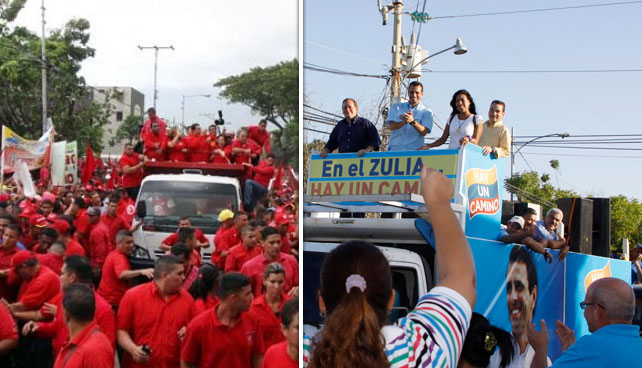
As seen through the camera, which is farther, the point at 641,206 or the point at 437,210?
the point at 641,206

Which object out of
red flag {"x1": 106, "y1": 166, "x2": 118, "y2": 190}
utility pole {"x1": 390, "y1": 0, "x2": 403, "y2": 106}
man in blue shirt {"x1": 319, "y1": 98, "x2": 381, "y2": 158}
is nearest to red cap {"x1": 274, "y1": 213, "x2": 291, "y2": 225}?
red flag {"x1": 106, "y1": 166, "x2": 118, "y2": 190}

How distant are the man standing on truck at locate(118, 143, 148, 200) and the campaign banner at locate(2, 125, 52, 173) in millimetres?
207

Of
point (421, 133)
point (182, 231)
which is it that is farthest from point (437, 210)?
point (421, 133)

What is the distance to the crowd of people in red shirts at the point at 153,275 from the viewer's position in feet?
6.43

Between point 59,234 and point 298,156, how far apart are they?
74cm

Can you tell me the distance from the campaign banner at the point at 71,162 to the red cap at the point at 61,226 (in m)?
0.13

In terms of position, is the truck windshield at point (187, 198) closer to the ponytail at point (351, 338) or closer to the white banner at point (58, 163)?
the white banner at point (58, 163)

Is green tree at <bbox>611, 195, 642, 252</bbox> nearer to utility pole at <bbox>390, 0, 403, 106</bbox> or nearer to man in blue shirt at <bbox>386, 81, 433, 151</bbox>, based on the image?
utility pole at <bbox>390, 0, 403, 106</bbox>

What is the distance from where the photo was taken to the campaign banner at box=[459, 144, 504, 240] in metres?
3.01

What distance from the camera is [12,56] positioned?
197 centimetres

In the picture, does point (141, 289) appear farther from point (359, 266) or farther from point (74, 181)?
point (359, 266)

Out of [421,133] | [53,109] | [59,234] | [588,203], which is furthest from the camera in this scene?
[588,203]

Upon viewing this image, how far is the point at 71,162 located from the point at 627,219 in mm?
15005

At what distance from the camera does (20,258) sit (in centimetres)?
204
